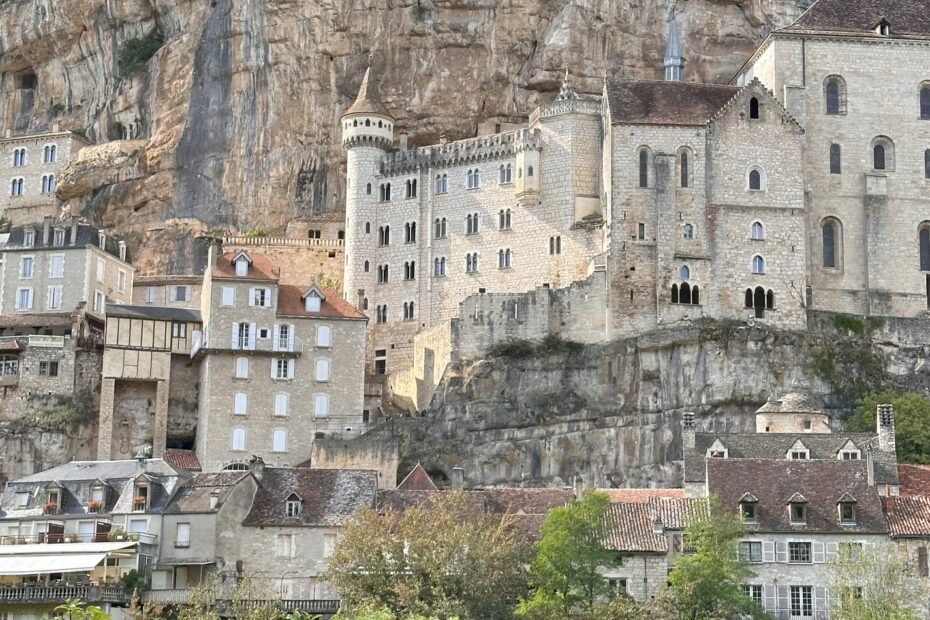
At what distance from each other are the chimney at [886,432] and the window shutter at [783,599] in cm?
818

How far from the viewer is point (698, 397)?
83.0 metres

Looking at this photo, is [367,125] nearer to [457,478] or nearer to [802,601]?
[457,478]

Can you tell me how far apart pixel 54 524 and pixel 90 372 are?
19.2m

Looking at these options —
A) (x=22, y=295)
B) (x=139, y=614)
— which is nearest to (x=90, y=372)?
(x=22, y=295)

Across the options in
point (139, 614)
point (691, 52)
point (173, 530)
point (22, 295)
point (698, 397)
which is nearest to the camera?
point (139, 614)

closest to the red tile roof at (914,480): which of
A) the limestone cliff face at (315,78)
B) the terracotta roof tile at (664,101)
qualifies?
the terracotta roof tile at (664,101)

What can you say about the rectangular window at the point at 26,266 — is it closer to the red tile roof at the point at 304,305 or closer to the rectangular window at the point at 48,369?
the rectangular window at the point at 48,369

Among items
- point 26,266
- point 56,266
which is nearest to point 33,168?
point 26,266

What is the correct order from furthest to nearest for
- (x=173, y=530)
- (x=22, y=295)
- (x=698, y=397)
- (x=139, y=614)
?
(x=22, y=295)
(x=698, y=397)
(x=173, y=530)
(x=139, y=614)

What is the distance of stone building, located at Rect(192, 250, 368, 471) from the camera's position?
83.8 m

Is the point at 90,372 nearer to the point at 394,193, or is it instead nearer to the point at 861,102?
the point at 394,193

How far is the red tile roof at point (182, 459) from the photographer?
80250 mm

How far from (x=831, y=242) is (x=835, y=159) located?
411 centimetres

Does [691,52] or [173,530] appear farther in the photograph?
[691,52]
